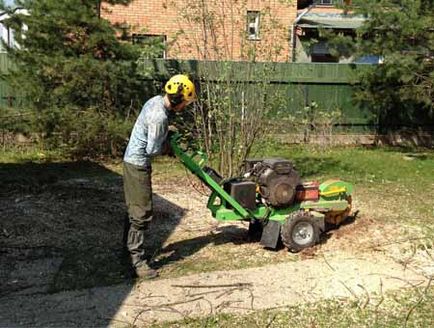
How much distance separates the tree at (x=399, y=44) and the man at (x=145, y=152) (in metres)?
8.32

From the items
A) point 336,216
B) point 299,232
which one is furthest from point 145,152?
point 336,216

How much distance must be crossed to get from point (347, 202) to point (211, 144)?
319cm

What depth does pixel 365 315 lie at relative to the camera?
486cm

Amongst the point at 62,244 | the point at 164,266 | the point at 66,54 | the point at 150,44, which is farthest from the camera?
the point at 150,44

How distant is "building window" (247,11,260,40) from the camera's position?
9.60 metres

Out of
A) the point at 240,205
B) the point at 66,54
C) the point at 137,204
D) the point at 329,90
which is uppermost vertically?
the point at 66,54

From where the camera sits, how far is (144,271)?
5566 millimetres

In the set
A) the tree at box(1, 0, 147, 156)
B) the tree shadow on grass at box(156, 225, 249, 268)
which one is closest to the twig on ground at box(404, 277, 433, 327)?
the tree shadow on grass at box(156, 225, 249, 268)

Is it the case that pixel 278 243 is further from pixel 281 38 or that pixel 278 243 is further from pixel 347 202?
pixel 281 38

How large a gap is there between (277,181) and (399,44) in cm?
785

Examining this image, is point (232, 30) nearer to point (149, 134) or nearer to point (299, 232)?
point (299, 232)

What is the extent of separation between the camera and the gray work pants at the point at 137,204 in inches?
218

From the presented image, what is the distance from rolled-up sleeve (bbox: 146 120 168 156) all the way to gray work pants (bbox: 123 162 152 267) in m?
0.25

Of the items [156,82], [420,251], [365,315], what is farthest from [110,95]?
[365,315]
